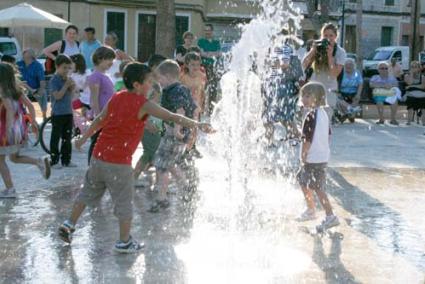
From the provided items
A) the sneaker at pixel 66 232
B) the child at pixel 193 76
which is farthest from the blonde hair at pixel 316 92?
the child at pixel 193 76

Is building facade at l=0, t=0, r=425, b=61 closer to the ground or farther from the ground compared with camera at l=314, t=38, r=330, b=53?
farther from the ground

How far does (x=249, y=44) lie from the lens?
Result: 10.5m

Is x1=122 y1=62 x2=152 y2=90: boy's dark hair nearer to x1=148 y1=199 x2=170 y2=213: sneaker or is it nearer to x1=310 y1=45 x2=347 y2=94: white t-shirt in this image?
x1=148 y1=199 x2=170 y2=213: sneaker

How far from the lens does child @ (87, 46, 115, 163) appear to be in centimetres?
870

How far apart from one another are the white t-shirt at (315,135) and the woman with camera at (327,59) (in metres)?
2.73

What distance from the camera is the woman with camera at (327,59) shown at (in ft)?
30.4

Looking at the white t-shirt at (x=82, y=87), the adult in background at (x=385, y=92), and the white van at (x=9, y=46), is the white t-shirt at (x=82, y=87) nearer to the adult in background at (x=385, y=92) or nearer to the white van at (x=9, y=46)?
the adult in background at (x=385, y=92)

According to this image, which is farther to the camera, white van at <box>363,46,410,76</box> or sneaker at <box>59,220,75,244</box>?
white van at <box>363,46,410,76</box>

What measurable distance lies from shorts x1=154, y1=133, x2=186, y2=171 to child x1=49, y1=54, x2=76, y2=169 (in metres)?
2.62

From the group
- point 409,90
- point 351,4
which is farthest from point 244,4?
point 409,90

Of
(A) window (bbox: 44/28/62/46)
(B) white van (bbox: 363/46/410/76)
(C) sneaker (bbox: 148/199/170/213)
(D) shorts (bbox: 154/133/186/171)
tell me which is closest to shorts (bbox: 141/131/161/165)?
(D) shorts (bbox: 154/133/186/171)

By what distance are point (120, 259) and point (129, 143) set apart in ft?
2.78

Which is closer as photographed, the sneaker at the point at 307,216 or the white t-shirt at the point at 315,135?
the white t-shirt at the point at 315,135

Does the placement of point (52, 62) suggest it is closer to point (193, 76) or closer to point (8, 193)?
point (193, 76)
